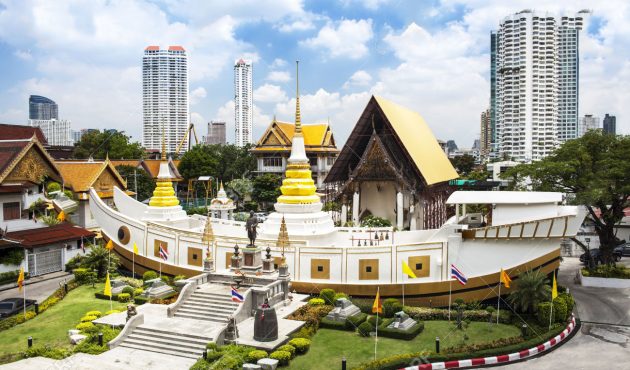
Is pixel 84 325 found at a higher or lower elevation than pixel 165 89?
lower

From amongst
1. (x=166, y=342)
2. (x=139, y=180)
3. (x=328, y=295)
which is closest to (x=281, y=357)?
(x=166, y=342)

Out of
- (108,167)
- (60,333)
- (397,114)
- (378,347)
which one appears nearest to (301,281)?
(378,347)

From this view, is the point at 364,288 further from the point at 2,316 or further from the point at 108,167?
the point at 108,167

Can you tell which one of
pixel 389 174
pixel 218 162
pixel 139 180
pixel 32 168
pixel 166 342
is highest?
pixel 218 162

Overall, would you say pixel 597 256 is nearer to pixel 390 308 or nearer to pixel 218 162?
pixel 390 308

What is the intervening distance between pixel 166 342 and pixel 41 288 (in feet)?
35.1

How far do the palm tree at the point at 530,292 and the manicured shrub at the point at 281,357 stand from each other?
8605 mm

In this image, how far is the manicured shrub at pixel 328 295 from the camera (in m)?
20.0

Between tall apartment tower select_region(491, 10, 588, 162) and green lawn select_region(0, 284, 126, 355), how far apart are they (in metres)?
80.5

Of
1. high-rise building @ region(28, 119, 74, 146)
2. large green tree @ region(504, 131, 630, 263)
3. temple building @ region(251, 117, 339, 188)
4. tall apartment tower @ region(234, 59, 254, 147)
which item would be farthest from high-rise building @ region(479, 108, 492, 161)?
large green tree @ region(504, 131, 630, 263)

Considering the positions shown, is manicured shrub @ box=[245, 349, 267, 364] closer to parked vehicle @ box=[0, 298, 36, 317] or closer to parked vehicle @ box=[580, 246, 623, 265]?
parked vehicle @ box=[0, 298, 36, 317]

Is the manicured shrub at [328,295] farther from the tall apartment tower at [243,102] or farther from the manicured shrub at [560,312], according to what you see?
the tall apartment tower at [243,102]

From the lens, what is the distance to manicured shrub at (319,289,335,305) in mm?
20000

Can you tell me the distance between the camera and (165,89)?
357 feet
